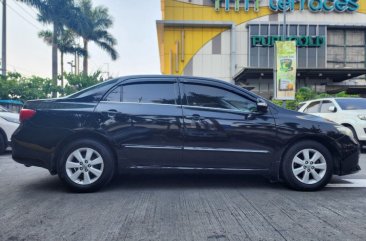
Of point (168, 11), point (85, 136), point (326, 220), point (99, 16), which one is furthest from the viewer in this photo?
point (99, 16)

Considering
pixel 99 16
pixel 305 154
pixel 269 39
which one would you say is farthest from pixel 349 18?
pixel 305 154

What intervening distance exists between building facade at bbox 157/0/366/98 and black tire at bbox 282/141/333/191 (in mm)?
24004

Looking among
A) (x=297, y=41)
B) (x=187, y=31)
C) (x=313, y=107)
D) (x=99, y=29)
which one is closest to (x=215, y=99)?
(x=313, y=107)

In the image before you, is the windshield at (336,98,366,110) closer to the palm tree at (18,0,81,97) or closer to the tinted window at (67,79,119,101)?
the tinted window at (67,79,119,101)

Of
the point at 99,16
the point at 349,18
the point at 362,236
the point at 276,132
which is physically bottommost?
the point at 362,236

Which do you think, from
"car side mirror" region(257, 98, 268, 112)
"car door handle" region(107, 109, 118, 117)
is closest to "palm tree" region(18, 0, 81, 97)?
"car door handle" region(107, 109, 118, 117)

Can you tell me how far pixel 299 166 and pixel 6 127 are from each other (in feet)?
22.6

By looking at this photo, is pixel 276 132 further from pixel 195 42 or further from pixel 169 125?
pixel 195 42

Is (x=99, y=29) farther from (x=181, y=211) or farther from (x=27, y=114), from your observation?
(x=181, y=211)

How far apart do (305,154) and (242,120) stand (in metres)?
1.00

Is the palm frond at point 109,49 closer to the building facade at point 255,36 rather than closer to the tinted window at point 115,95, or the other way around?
the building facade at point 255,36

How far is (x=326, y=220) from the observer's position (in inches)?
136

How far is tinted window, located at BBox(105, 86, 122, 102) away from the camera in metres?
4.69

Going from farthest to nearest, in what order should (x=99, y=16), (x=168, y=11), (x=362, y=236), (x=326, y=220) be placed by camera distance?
(x=99, y=16), (x=168, y=11), (x=326, y=220), (x=362, y=236)
